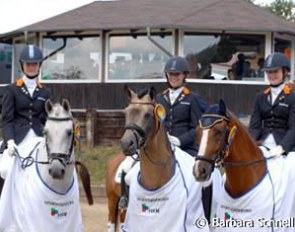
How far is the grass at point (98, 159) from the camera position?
1611cm

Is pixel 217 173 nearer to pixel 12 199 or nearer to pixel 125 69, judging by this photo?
pixel 12 199

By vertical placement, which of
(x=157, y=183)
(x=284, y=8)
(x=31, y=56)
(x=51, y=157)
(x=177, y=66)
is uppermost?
(x=284, y=8)

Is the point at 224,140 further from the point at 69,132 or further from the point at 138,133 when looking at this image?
the point at 69,132

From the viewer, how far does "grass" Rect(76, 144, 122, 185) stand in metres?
16.1

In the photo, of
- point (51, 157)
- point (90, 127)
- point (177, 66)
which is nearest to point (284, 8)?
point (90, 127)

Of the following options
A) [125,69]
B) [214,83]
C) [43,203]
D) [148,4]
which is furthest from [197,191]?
[148,4]

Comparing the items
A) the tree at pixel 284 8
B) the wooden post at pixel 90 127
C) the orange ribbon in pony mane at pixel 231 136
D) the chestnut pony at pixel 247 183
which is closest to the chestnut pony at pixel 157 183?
the chestnut pony at pixel 247 183

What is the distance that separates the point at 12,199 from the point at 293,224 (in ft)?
9.79

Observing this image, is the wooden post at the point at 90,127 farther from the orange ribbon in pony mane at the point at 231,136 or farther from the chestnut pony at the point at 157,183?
the orange ribbon in pony mane at the point at 231,136

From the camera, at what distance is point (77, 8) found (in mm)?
24469

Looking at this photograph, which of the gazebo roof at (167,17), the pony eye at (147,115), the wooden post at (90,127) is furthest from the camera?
the gazebo roof at (167,17)

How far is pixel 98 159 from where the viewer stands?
56.7 feet

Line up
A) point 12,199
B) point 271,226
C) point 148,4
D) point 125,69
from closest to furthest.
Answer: point 271,226, point 12,199, point 125,69, point 148,4
